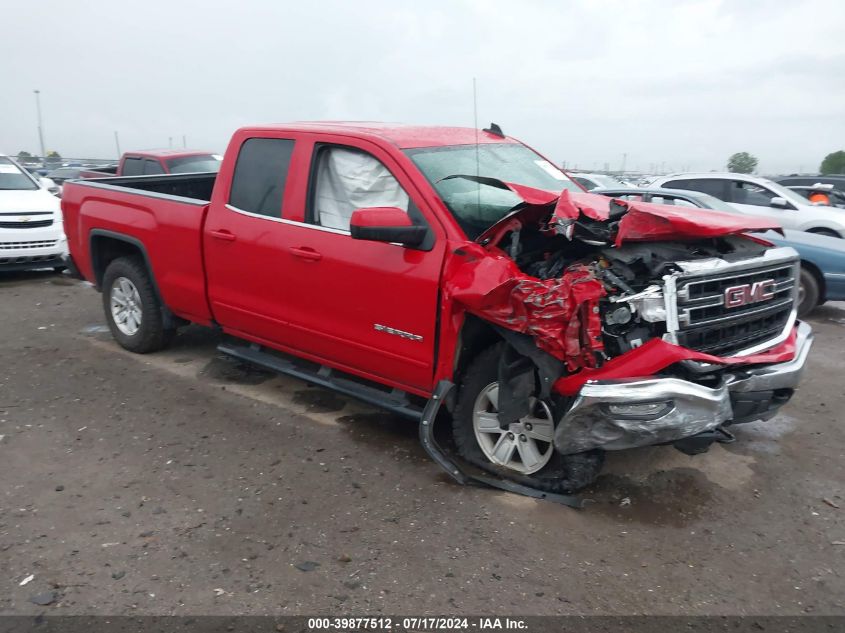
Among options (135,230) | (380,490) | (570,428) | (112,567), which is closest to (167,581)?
(112,567)

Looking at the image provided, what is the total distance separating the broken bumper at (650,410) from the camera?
10.4 feet

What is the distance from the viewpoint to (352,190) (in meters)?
4.30

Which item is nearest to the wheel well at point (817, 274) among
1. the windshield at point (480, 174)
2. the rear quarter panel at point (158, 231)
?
the windshield at point (480, 174)

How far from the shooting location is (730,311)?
3.51 m

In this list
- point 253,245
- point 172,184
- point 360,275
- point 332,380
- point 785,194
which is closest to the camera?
point 360,275

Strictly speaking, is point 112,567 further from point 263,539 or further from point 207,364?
point 207,364

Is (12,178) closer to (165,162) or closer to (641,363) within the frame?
(165,162)

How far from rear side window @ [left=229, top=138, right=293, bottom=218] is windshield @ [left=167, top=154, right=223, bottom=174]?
21.3 feet

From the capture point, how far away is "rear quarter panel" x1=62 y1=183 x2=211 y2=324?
5113 mm

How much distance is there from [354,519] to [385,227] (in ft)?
5.06

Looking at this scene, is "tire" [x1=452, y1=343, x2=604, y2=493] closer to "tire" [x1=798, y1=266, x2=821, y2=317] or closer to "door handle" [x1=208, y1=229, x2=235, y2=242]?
"door handle" [x1=208, y1=229, x2=235, y2=242]

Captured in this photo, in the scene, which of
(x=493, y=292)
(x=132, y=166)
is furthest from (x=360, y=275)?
(x=132, y=166)

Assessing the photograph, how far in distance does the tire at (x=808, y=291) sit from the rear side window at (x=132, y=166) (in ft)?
31.3

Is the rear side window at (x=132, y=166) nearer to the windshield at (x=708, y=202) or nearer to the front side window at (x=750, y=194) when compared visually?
the windshield at (x=708, y=202)
